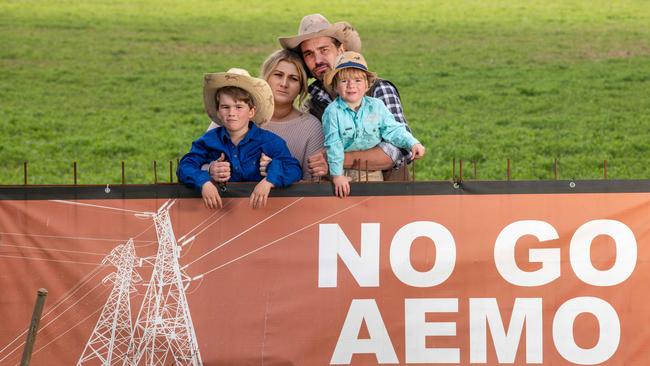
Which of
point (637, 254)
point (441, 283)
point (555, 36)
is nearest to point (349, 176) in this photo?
point (441, 283)

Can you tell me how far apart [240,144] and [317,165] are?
47cm

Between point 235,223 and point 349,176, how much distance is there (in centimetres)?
79

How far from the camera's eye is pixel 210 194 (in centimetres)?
731

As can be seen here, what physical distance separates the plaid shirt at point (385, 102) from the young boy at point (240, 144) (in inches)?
23.0

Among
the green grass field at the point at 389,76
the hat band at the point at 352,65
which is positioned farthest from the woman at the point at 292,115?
the green grass field at the point at 389,76

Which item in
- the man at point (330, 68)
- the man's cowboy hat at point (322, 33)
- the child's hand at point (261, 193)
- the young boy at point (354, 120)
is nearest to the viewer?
the child's hand at point (261, 193)

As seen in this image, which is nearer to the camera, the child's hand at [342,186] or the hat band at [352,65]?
the child's hand at [342,186]

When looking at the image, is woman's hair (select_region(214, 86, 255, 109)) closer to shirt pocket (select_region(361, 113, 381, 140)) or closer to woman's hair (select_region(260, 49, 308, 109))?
woman's hair (select_region(260, 49, 308, 109))

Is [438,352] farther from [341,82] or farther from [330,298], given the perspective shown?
[341,82]

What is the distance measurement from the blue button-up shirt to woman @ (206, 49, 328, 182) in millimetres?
280

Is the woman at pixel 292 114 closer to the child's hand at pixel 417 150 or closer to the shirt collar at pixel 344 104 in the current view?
the shirt collar at pixel 344 104

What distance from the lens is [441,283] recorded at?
7.37 meters

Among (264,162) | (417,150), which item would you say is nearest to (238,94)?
(264,162)

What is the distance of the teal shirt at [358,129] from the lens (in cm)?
751
